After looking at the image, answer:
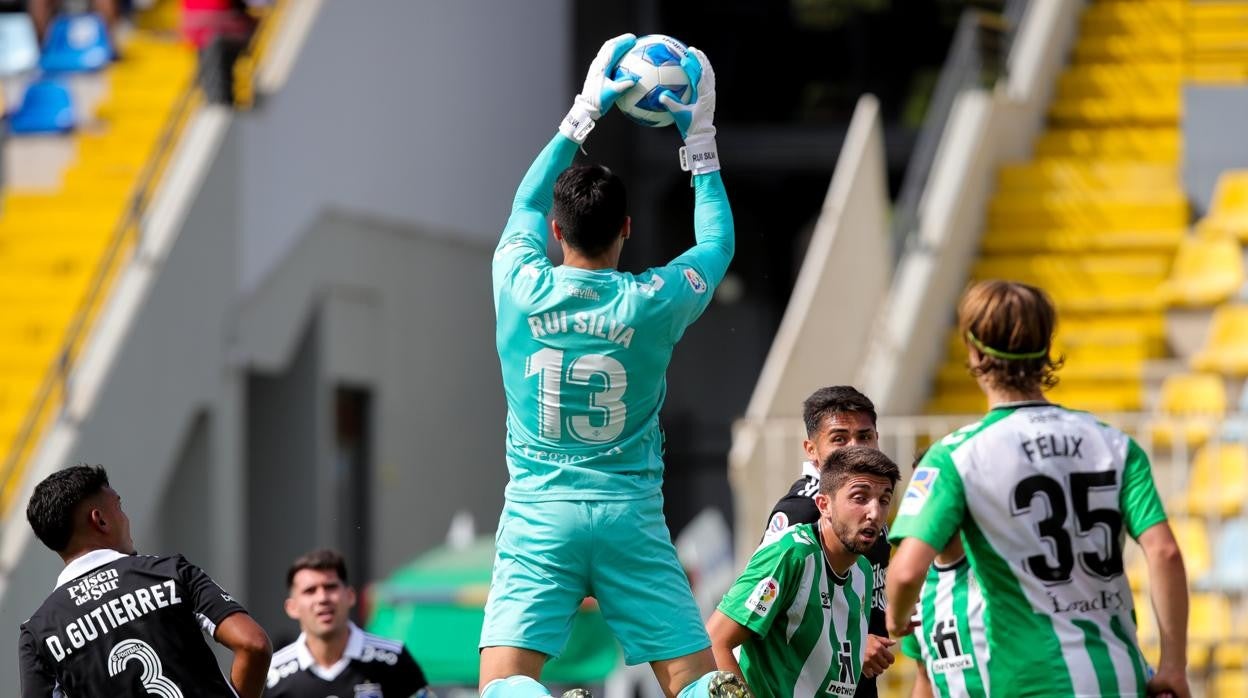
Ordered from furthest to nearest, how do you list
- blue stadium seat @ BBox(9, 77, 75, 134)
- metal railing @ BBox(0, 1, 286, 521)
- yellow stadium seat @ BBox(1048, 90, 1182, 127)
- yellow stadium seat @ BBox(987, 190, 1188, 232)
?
blue stadium seat @ BBox(9, 77, 75, 134), yellow stadium seat @ BBox(1048, 90, 1182, 127), yellow stadium seat @ BBox(987, 190, 1188, 232), metal railing @ BBox(0, 1, 286, 521)

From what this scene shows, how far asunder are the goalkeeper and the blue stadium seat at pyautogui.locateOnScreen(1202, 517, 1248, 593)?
22.9 feet

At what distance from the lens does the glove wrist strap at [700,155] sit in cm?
630

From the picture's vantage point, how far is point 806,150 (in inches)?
809

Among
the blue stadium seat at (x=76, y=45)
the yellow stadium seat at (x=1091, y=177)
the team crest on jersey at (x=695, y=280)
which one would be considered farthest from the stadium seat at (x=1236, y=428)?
the blue stadium seat at (x=76, y=45)

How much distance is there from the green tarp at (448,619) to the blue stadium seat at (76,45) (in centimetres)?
583

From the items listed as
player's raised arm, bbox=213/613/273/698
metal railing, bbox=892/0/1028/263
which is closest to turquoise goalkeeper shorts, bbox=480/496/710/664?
player's raised arm, bbox=213/613/273/698

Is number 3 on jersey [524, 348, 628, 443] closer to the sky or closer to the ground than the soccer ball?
closer to the ground

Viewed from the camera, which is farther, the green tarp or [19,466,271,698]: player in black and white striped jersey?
the green tarp

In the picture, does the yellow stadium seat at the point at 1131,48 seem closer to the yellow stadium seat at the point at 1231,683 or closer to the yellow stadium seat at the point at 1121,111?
the yellow stadium seat at the point at 1121,111

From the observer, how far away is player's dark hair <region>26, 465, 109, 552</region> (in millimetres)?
6168

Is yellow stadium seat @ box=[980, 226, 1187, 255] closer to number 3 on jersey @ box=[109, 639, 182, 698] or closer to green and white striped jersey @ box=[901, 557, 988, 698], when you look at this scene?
green and white striped jersey @ box=[901, 557, 988, 698]

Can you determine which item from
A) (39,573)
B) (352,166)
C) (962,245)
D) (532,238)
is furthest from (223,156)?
(532,238)

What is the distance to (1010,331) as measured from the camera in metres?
5.48

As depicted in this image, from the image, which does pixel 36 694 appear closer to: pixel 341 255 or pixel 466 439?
pixel 341 255
